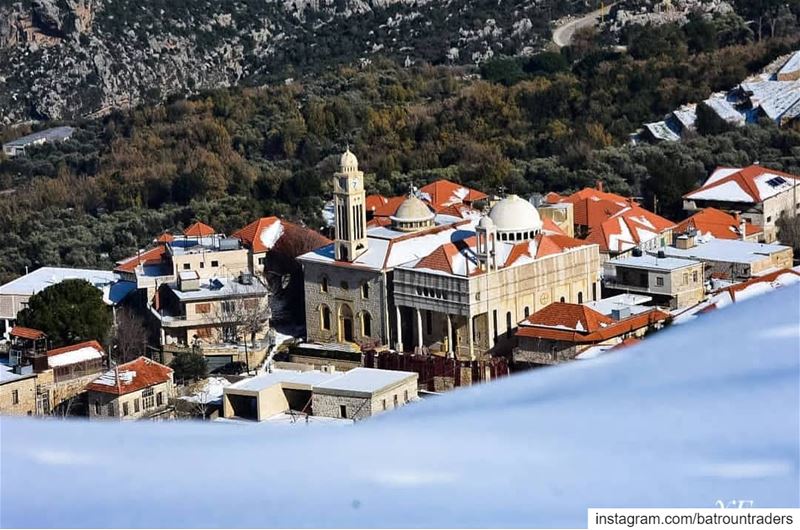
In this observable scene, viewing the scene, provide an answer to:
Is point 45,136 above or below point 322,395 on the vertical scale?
above

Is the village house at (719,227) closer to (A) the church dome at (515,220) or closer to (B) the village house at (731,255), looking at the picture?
(B) the village house at (731,255)

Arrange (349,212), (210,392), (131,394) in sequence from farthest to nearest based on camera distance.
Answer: (349,212) < (210,392) < (131,394)

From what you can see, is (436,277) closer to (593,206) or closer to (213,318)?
(213,318)

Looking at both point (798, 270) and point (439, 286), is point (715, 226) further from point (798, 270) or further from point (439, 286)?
point (439, 286)

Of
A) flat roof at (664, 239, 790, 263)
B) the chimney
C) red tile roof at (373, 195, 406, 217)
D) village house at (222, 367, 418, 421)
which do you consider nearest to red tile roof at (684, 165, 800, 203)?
the chimney

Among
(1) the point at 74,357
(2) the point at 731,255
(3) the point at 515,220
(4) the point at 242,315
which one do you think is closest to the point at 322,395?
(1) the point at 74,357
